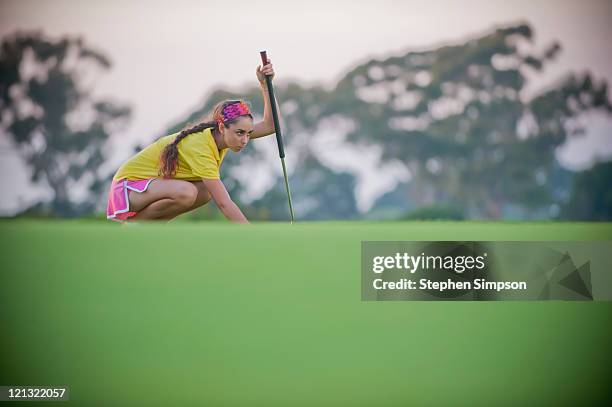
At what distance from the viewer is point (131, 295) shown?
108 inches

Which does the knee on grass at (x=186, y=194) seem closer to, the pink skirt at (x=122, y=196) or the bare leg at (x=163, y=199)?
the bare leg at (x=163, y=199)

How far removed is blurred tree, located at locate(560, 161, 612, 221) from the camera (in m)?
19.3

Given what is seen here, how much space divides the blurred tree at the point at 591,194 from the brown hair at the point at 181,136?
16798 millimetres

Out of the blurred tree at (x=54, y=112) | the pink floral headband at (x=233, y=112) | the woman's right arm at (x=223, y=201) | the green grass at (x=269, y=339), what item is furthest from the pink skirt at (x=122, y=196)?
the blurred tree at (x=54, y=112)

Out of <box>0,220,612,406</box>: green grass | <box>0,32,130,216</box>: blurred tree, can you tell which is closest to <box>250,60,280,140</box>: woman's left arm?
<box>0,220,612,406</box>: green grass

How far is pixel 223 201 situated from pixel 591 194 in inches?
688

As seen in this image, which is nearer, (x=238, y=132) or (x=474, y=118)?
(x=238, y=132)

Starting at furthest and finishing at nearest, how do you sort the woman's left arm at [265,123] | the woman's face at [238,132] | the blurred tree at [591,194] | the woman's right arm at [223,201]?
the blurred tree at [591,194] → the woman's left arm at [265,123] → the woman's face at [238,132] → the woman's right arm at [223,201]

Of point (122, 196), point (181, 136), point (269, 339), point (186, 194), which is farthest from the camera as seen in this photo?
point (122, 196)

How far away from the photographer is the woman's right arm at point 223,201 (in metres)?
3.83

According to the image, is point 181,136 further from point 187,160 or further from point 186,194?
point 186,194

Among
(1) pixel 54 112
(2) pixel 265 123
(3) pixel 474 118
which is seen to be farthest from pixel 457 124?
(2) pixel 265 123

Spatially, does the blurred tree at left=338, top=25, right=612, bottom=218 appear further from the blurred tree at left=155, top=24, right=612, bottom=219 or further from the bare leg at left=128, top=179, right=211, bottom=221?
the bare leg at left=128, top=179, right=211, bottom=221

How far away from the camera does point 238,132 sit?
3.96 meters
